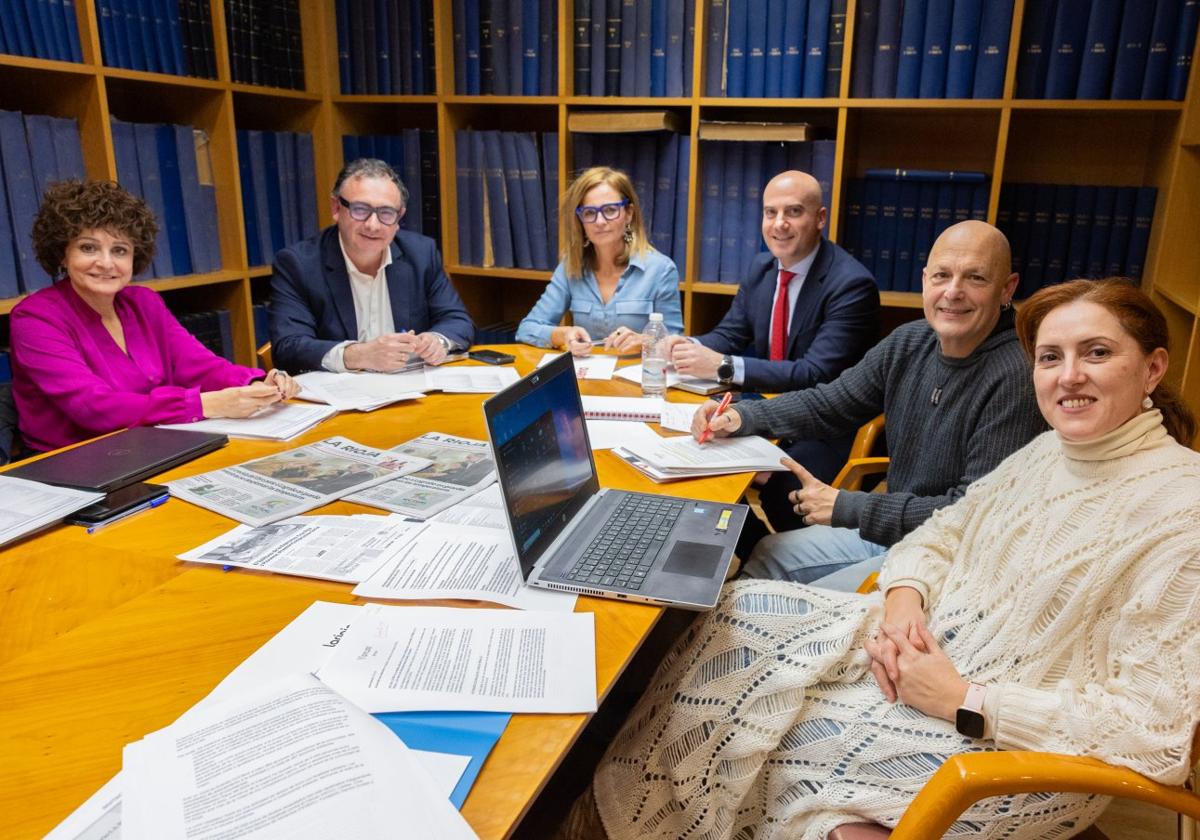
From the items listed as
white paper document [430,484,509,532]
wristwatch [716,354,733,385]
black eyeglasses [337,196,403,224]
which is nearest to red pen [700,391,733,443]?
wristwatch [716,354,733,385]

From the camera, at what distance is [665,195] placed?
125 inches

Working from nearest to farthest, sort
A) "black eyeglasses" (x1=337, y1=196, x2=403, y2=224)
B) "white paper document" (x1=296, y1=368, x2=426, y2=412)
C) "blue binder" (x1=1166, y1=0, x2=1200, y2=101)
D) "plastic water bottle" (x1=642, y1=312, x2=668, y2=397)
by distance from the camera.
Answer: "white paper document" (x1=296, y1=368, x2=426, y2=412), "plastic water bottle" (x1=642, y1=312, x2=668, y2=397), "blue binder" (x1=1166, y1=0, x2=1200, y2=101), "black eyeglasses" (x1=337, y1=196, x2=403, y2=224)

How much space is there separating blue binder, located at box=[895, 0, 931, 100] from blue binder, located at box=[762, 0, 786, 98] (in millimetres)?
379

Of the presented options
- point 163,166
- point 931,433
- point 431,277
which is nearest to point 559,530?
point 931,433

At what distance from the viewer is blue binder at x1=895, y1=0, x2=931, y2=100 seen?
2.71m

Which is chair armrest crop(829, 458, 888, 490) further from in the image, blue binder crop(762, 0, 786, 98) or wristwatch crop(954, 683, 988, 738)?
blue binder crop(762, 0, 786, 98)

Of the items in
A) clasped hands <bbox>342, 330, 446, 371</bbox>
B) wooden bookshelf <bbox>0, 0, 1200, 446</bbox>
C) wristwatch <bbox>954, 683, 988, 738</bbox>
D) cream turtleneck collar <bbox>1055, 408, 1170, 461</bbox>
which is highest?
wooden bookshelf <bbox>0, 0, 1200, 446</bbox>

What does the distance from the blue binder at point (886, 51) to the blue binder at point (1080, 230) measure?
71cm

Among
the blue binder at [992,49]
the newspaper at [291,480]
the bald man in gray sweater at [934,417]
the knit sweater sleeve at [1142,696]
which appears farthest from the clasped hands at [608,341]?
the knit sweater sleeve at [1142,696]

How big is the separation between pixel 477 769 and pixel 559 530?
0.54 metres

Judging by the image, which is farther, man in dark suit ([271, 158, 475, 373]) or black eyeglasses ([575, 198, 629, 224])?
black eyeglasses ([575, 198, 629, 224])

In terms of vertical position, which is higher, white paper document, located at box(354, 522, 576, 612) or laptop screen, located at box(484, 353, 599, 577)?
laptop screen, located at box(484, 353, 599, 577)

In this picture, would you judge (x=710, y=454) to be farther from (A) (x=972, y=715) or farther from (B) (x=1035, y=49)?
(B) (x=1035, y=49)

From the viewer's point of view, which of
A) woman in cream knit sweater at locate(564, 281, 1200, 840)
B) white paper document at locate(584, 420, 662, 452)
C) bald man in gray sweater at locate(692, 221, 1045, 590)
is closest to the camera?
woman in cream knit sweater at locate(564, 281, 1200, 840)
